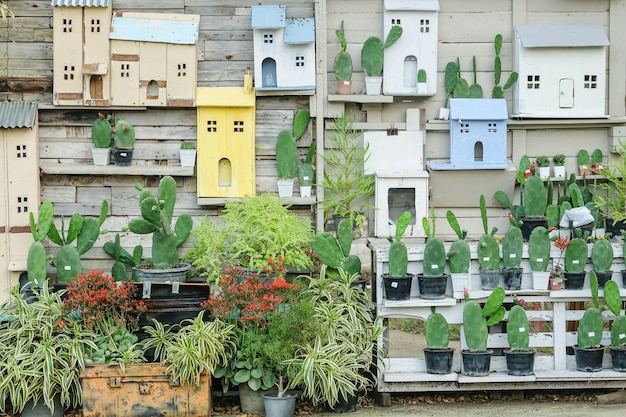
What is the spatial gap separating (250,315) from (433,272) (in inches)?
54.9

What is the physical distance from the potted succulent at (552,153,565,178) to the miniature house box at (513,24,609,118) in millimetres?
329

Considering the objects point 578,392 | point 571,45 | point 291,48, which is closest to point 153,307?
point 291,48

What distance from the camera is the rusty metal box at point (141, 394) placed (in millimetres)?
6672

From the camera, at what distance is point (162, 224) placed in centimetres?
730

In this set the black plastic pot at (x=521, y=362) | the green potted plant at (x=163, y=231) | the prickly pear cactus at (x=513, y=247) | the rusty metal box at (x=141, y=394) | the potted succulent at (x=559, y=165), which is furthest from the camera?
the potted succulent at (x=559, y=165)

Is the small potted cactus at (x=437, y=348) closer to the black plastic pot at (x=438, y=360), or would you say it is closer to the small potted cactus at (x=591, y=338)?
the black plastic pot at (x=438, y=360)

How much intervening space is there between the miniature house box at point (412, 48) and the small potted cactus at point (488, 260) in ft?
4.16

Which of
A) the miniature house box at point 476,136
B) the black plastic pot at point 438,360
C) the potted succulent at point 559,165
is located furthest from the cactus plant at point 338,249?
the potted succulent at point 559,165

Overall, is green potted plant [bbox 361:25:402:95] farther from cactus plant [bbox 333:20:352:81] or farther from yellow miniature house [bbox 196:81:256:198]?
yellow miniature house [bbox 196:81:256:198]

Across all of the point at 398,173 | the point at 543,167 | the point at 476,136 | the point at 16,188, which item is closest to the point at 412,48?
the point at 476,136

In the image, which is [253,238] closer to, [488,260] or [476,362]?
[488,260]

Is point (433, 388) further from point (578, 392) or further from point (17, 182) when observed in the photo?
point (17, 182)

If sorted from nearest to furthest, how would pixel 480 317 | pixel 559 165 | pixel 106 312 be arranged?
pixel 106 312, pixel 480 317, pixel 559 165

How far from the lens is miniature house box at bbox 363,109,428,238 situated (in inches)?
307
